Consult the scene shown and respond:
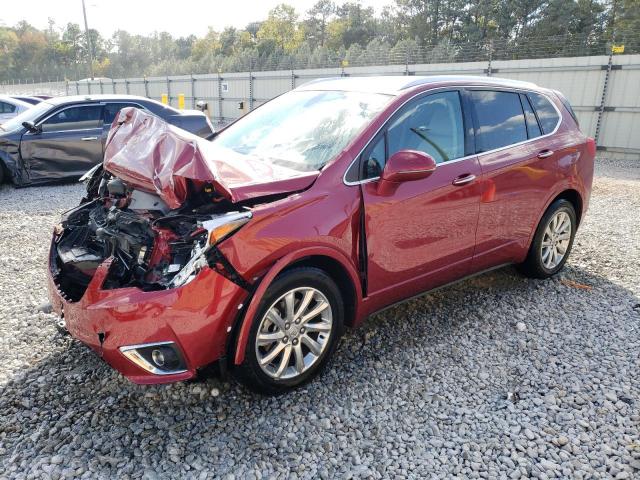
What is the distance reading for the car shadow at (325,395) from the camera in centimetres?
259

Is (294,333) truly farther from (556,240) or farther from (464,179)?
(556,240)

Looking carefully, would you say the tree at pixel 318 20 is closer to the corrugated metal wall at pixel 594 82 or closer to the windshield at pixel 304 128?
the corrugated metal wall at pixel 594 82

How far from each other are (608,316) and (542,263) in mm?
728

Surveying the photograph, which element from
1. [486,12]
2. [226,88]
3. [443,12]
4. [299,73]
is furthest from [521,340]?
[443,12]

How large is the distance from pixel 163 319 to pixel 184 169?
79 centimetres

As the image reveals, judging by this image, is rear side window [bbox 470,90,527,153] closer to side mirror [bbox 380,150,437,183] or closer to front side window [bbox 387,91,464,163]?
front side window [bbox 387,91,464,163]

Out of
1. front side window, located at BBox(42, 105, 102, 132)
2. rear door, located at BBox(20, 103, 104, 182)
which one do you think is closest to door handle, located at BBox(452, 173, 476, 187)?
rear door, located at BBox(20, 103, 104, 182)

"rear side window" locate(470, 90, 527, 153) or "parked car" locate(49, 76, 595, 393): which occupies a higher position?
"rear side window" locate(470, 90, 527, 153)

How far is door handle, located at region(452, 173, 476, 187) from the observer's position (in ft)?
11.5

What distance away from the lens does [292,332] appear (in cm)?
288

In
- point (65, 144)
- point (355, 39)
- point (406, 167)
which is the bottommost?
point (65, 144)

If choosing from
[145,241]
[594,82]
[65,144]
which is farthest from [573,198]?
[594,82]

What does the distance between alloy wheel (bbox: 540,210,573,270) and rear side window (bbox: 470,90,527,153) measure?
0.94 metres

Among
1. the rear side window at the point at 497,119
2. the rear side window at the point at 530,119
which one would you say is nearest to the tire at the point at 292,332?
the rear side window at the point at 497,119
